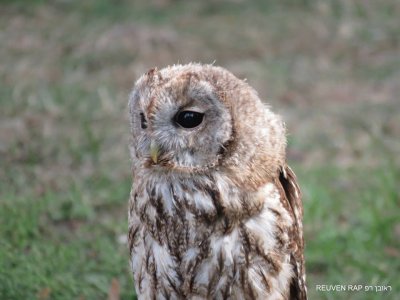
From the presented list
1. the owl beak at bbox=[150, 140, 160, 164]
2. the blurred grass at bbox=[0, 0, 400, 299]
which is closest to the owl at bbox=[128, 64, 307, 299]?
the owl beak at bbox=[150, 140, 160, 164]

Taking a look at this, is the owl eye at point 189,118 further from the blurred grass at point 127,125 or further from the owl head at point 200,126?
the blurred grass at point 127,125

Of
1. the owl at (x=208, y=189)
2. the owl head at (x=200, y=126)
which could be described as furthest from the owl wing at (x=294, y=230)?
the owl head at (x=200, y=126)

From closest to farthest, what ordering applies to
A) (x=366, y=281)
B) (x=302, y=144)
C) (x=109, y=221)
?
(x=366, y=281) < (x=109, y=221) < (x=302, y=144)

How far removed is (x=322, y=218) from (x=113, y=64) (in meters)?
3.39

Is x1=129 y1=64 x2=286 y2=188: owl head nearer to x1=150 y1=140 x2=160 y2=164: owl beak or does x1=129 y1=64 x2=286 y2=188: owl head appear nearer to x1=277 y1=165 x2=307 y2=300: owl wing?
x1=150 y1=140 x2=160 y2=164: owl beak

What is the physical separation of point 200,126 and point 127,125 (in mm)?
3460

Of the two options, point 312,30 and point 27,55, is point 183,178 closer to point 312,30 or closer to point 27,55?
point 27,55

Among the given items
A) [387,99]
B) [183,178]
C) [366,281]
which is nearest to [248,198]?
[183,178]

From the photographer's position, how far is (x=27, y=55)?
7.94 meters

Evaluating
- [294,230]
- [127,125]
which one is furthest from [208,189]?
[127,125]

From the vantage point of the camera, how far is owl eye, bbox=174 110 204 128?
10.1 feet

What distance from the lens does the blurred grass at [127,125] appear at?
182 inches

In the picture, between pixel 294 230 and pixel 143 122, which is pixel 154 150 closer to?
pixel 143 122

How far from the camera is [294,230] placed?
3365mm
